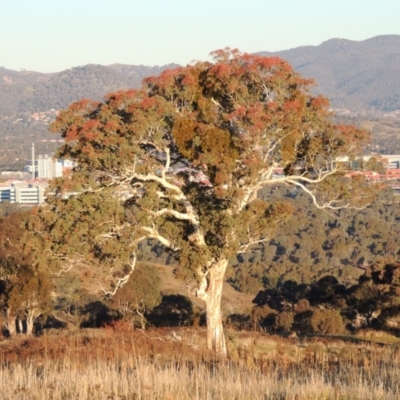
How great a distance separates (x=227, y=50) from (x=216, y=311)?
14.5 feet

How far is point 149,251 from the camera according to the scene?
62906 mm

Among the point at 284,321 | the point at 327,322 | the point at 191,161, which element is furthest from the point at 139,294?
the point at 191,161

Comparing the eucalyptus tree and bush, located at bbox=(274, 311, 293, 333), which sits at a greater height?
the eucalyptus tree

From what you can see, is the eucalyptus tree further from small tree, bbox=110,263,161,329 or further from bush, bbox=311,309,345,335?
small tree, bbox=110,263,161,329

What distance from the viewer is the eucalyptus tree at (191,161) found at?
13.2 meters

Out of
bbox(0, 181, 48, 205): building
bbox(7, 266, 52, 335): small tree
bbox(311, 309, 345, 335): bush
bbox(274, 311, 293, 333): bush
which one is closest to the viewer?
bbox(7, 266, 52, 335): small tree

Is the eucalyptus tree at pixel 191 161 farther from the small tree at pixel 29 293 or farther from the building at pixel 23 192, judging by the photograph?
the building at pixel 23 192

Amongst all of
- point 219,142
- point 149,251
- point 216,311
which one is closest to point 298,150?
point 219,142

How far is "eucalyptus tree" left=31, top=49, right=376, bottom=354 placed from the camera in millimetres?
13195

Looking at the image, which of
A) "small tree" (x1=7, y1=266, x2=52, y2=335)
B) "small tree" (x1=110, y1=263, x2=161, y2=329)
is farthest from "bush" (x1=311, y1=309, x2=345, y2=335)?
"small tree" (x1=7, y1=266, x2=52, y2=335)

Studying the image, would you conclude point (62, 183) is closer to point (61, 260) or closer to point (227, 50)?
point (61, 260)

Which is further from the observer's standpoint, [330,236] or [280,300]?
[330,236]

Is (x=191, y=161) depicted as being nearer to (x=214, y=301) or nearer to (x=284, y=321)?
(x=214, y=301)

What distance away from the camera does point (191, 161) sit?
13.9 metres
